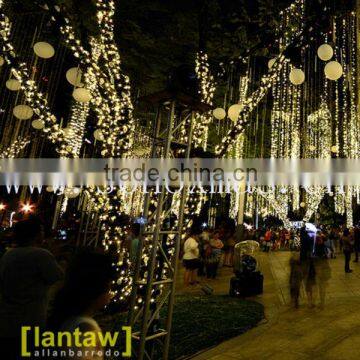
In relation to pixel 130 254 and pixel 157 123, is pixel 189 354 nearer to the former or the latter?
pixel 130 254

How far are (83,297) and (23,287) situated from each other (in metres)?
0.98

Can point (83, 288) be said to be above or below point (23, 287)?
above

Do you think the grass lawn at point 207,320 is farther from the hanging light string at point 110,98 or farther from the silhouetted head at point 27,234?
the hanging light string at point 110,98

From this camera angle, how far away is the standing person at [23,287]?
232 cm

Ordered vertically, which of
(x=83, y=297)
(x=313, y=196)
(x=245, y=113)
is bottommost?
(x=83, y=297)

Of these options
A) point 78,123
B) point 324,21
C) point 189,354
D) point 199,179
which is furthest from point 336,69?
point 78,123

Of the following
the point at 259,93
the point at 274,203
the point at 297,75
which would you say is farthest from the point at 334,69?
the point at 274,203

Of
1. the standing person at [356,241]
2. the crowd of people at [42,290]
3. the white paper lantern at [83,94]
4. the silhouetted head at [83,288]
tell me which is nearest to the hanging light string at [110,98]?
the white paper lantern at [83,94]

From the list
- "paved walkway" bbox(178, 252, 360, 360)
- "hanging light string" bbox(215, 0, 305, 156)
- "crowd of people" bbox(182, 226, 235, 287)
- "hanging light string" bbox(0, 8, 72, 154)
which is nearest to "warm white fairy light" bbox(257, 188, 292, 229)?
"crowd of people" bbox(182, 226, 235, 287)

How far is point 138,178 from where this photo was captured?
5.57 m

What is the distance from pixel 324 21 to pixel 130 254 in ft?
20.8

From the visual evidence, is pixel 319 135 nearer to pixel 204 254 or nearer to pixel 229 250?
pixel 229 250

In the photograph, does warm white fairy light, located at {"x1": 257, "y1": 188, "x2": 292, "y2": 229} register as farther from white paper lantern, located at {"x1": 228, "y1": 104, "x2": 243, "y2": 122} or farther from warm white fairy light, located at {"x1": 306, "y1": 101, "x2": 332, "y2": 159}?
white paper lantern, located at {"x1": 228, "y1": 104, "x2": 243, "y2": 122}

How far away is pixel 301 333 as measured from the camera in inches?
214
